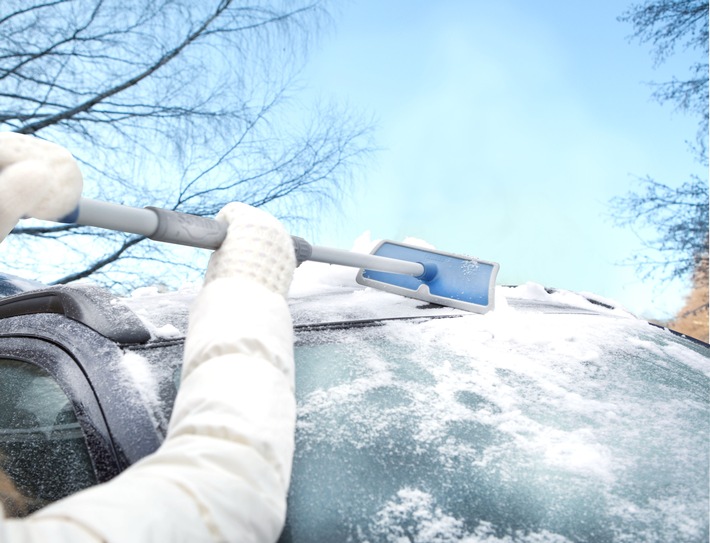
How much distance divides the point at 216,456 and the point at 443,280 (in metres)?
1.53

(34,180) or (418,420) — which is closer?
(34,180)

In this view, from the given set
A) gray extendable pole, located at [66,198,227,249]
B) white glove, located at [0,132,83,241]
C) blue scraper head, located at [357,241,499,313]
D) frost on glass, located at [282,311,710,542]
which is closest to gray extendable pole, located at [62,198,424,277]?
gray extendable pole, located at [66,198,227,249]

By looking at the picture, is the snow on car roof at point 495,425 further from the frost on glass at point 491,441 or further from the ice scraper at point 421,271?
the ice scraper at point 421,271

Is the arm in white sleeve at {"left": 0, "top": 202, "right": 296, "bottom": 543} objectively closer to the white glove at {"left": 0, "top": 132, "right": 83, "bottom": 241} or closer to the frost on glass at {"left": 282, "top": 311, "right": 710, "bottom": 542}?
the frost on glass at {"left": 282, "top": 311, "right": 710, "bottom": 542}

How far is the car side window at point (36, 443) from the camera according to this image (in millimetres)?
1163

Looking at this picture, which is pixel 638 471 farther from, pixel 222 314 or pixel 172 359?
pixel 172 359

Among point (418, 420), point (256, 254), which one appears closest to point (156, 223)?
point (256, 254)

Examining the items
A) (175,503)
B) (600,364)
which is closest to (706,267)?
(600,364)

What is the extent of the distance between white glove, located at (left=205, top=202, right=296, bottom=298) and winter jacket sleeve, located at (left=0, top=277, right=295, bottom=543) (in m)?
0.07

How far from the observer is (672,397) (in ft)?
4.44

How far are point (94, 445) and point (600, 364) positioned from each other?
108 centimetres

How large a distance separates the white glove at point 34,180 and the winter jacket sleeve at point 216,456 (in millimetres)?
284

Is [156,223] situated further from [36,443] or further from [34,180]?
[36,443]

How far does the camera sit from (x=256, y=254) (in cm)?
118
